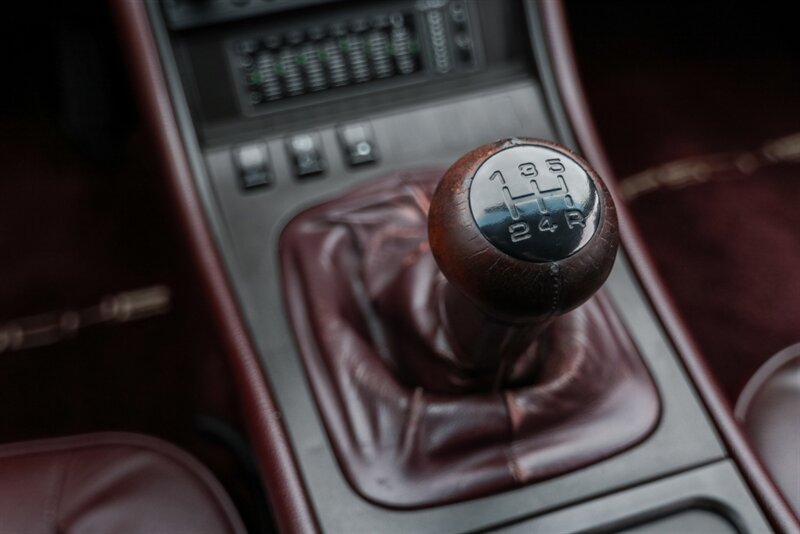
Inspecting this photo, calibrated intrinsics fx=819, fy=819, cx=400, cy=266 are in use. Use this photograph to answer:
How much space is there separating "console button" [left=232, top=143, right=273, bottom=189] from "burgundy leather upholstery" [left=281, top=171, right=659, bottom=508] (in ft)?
0.39

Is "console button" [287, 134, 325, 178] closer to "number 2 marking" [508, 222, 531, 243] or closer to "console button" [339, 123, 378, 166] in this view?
"console button" [339, 123, 378, 166]

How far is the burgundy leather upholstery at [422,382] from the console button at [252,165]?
119 mm

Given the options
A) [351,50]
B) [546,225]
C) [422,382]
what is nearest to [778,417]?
[422,382]

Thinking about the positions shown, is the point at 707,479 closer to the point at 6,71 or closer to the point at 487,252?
the point at 487,252

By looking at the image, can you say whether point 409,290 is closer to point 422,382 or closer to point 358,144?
point 422,382

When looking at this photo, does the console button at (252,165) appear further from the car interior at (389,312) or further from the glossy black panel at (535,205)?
the glossy black panel at (535,205)

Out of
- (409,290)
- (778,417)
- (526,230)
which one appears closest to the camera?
(526,230)

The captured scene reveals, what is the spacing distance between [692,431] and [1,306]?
3.65ft

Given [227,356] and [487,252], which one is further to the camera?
[227,356]

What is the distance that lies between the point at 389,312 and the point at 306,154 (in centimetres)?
25

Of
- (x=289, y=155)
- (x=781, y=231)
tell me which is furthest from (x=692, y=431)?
(x=781, y=231)

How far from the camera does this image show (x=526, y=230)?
495mm

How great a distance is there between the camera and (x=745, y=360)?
50.4 inches

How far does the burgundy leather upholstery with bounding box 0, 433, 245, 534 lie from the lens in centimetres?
79
